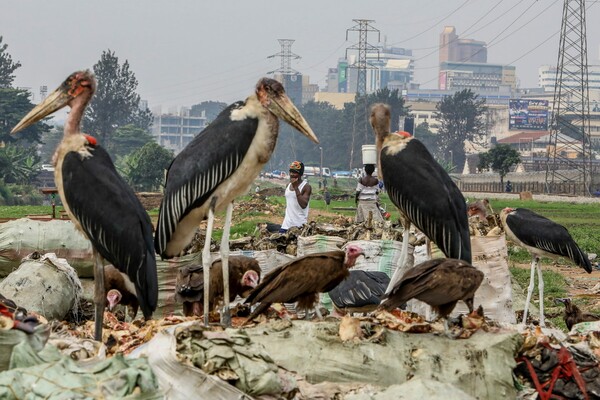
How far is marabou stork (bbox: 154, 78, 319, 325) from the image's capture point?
7.07 meters

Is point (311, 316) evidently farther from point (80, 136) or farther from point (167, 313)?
point (167, 313)

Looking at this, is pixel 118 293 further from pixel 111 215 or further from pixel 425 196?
pixel 425 196

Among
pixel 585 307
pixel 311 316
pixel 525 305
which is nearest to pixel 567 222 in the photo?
pixel 585 307

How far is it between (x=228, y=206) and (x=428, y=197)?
139cm

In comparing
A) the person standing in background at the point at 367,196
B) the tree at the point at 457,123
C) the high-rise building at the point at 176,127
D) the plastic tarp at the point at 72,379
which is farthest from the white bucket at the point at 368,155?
the high-rise building at the point at 176,127

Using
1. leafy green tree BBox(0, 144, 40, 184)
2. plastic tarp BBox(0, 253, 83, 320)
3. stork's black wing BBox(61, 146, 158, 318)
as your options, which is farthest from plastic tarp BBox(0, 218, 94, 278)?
leafy green tree BBox(0, 144, 40, 184)

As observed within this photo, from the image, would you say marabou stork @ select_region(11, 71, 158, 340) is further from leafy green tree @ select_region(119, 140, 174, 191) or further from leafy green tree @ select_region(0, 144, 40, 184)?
leafy green tree @ select_region(119, 140, 174, 191)

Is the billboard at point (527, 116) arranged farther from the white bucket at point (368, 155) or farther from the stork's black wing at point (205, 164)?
the stork's black wing at point (205, 164)

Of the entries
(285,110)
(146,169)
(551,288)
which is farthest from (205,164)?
(146,169)

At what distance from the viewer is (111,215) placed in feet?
21.8

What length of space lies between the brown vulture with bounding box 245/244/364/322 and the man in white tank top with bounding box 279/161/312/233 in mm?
6525

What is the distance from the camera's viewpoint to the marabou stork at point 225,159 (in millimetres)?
7074

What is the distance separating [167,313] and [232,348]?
4.57 meters

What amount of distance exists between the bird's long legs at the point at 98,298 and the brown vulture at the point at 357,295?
6.74ft
